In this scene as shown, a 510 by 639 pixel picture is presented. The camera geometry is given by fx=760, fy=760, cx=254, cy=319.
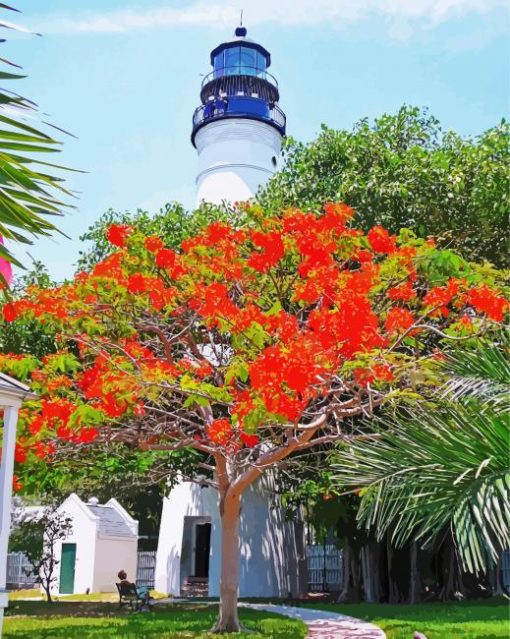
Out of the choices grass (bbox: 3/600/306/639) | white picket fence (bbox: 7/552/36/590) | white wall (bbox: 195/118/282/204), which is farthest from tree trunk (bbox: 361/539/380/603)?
white picket fence (bbox: 7/552/36/590)

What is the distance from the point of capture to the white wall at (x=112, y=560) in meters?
25.0

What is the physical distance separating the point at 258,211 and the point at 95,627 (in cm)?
801

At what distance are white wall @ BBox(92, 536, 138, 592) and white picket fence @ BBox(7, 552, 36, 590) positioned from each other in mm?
4171

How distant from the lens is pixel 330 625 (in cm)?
1410

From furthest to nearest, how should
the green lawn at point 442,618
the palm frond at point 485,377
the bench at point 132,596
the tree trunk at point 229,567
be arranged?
the bench at point 132,596 < the tree trunk at point 229,567 < the green lawn at point 442,618 < the palm frond at point 485,377

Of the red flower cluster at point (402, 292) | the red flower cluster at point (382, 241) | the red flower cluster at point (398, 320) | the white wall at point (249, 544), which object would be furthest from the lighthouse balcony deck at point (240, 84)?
the red flower cluster at point (398, 320)

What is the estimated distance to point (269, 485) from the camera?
2256 cm

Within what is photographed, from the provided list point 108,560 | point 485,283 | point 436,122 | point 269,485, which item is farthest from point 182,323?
point 108,560

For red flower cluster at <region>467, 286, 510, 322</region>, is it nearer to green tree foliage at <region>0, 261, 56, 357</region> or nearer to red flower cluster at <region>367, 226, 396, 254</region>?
red flower cluster at <region>367, 226, 396, 254</region>

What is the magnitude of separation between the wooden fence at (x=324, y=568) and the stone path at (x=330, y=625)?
8553mm

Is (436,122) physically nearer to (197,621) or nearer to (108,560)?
(197,621)

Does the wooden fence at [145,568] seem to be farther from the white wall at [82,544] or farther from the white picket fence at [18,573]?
the white picket fence at [18,573]

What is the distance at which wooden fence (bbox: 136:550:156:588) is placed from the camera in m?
27.9

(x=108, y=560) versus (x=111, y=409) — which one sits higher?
(x=111, y=409)
